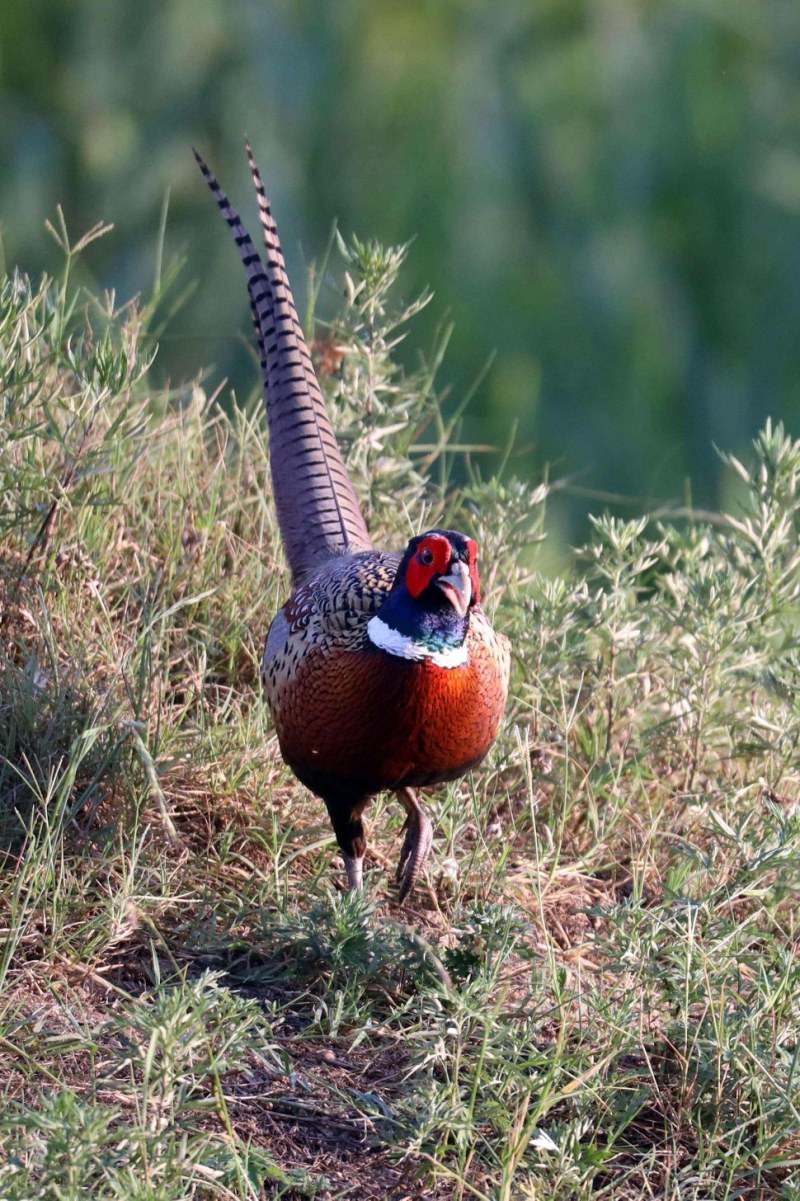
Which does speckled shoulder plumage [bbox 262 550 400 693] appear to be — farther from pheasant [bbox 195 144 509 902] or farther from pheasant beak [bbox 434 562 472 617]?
pheasant beak [bbox 434 562 472 617]

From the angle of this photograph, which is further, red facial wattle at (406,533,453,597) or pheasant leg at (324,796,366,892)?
pheasant leg at (324,796,366,892)

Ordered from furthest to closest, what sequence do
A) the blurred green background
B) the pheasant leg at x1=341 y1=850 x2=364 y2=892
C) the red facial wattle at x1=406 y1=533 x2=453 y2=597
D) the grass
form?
1. the blurred green background
2. the pheasant leg at x1=341 y1=850 x2=364 y2=892
3. the red facial wattle at x1=406 y1=533 x2=453 y2=597
4. the grass

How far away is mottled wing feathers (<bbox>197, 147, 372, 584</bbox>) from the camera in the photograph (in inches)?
143

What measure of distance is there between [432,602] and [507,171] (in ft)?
24.2

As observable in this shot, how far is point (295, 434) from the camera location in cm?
369

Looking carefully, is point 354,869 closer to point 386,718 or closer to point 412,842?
point 412,842

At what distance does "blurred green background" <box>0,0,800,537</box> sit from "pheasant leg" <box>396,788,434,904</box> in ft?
18.1

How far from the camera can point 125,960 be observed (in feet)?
9.41

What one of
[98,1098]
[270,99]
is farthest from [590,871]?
[270,99]

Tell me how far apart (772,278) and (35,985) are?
8606 millimetres

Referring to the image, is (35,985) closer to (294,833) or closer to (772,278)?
(294,833)

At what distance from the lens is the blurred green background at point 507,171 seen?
354 inches

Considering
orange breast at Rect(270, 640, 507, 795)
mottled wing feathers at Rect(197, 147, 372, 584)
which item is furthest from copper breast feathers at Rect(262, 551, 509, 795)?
mottled wing feathers at Rect(197, 147, 372, 584)

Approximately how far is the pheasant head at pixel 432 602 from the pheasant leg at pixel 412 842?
40cm
